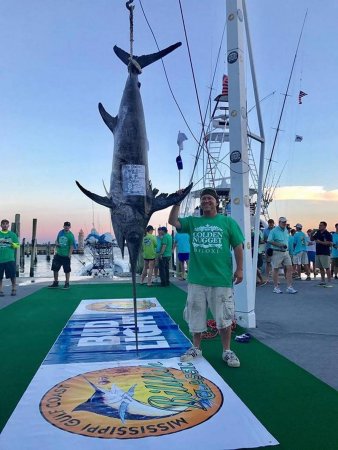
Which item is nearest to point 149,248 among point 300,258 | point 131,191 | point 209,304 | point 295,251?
point 295,251

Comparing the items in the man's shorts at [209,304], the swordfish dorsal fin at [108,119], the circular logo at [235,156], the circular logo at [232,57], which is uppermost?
the circular logo at [232,57]

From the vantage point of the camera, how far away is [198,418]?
239 centimetres

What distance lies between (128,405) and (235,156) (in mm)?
3460

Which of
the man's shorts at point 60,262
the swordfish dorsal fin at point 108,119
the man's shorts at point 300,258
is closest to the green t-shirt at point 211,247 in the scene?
the swordfish dorsal fin at point 108,119

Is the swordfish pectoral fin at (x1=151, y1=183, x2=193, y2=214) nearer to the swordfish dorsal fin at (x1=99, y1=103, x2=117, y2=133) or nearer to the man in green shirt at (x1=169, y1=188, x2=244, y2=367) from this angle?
the man in green shirt at (x1=169, y1=188, x2=244, y2=367)

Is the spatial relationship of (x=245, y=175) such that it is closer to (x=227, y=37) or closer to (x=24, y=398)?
(x=227, y=37)

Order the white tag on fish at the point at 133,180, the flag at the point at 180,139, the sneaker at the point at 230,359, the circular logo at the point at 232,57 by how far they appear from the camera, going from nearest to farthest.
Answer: the white tag on fish at the point at 133,180 → the sneaker at the point at 230,359 → the circular logo at the point at 232,57 → the flag at the point at 180,139

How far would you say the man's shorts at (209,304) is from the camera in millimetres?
3416

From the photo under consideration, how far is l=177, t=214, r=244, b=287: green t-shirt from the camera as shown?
343 cm

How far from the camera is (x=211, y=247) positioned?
11.3 feet

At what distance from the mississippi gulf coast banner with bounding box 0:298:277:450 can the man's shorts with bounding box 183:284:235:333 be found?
38cm

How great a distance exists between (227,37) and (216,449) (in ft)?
16.2

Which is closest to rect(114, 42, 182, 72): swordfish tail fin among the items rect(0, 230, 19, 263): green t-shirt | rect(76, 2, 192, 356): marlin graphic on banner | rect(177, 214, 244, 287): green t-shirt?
rect(76, 2, 192, 356): marlin graphic on banner

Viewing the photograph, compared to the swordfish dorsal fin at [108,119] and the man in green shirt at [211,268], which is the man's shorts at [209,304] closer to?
the man in green shirt at [211,268]
